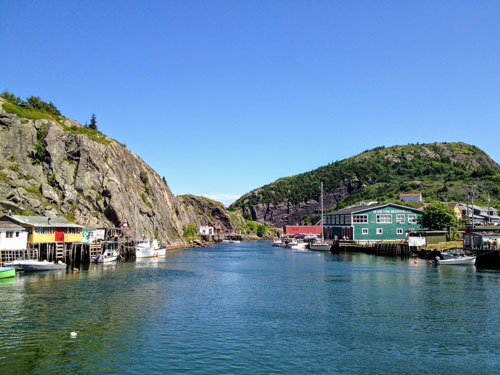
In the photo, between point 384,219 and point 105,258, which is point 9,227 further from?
point 384,219

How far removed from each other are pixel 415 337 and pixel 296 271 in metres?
43.8

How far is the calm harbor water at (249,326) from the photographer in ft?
81.2

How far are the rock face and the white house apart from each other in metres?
15.3

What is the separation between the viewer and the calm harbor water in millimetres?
24750

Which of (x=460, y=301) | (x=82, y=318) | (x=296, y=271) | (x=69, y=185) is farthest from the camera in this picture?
(x=69, y=185)

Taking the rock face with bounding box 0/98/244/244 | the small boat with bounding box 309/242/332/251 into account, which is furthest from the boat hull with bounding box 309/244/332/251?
the rock face with bounding box 0/98/244/244

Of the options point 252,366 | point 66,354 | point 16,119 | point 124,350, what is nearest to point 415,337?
point 252,366

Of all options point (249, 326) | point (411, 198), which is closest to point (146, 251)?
point (249, 326)

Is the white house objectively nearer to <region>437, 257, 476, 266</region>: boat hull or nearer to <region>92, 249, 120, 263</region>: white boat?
<region>92, 249, 120, 263</region>: white boat

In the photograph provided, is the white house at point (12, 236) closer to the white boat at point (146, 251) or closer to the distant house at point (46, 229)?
the distant house at point (46, 229)

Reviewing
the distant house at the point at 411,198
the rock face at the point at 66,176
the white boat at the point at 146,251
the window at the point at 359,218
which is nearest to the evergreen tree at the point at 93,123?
the rock face at the point at 66,176

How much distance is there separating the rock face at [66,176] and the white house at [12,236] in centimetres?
1530

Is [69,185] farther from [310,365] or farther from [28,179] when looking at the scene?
[310,365]

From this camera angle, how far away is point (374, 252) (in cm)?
11038
